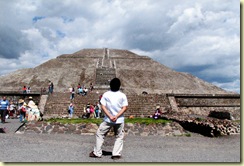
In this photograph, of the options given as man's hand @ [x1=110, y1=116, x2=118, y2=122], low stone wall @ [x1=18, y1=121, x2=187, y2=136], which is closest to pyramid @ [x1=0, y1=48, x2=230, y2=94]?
low stone wall @ [x1=18, y1=121, x2=187, y2=136]

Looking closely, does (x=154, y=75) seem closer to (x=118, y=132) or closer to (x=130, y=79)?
(x=130, y=79)

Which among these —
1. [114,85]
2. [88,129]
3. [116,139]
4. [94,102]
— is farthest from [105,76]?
[116,139]

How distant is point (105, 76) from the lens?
39.8 metres

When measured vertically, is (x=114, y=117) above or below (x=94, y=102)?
below

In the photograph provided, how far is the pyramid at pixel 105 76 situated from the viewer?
1439 inches

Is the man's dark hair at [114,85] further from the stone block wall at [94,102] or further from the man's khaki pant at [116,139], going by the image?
the stone block wall at [94,102]

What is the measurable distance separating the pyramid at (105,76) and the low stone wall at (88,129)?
20.6m

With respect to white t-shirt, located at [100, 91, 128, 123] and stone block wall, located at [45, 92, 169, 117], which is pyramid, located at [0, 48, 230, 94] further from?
white t-shirt, located at [100, 91, 128, 123]

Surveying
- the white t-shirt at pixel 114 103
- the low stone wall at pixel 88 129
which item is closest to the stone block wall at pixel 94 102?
the low stone wall at pixel 88 129

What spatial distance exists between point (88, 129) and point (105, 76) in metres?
28.5

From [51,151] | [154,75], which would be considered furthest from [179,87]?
[51,151]

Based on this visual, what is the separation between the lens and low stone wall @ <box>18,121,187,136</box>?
11359 mm

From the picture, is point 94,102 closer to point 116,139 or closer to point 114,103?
point 116,139

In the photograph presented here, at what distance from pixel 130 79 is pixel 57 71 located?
11.0 metres
